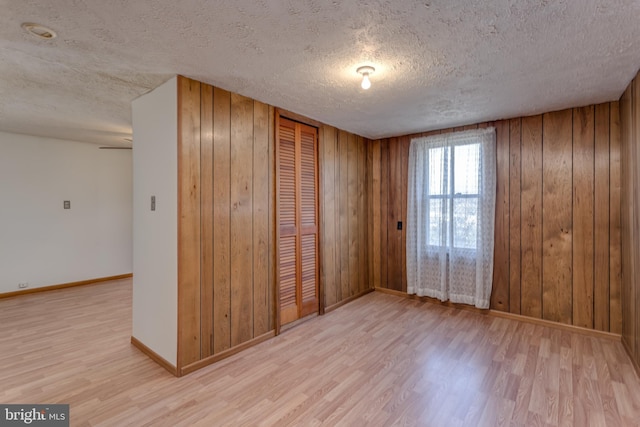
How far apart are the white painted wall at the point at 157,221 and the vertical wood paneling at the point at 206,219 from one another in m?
0.20

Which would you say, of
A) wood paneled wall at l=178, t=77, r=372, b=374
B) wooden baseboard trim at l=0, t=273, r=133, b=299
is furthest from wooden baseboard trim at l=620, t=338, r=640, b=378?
wooden baseboard trim at l=0, t=273, r=133, b=299

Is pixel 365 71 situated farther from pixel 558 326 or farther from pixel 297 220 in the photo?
pixel 558 326

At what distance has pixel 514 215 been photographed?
3594 mm

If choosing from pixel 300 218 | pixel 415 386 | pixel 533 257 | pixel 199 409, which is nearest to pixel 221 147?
pixel 300 218

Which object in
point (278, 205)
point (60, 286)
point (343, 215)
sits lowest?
point (60, 286)

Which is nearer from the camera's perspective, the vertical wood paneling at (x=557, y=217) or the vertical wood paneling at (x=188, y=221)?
the vertical wood paneling at (x=188, y=221)

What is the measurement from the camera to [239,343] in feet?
9.30

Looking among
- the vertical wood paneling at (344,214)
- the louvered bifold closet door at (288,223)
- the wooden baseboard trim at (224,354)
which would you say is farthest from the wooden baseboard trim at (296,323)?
the vertical wood paneling at (344,214)

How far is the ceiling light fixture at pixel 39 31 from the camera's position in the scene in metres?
1.70

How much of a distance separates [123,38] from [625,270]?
4.45 meters

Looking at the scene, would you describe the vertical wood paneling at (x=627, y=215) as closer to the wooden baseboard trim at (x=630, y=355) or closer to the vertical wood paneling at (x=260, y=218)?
the wooden baseboard trim at (x=630, y=355)

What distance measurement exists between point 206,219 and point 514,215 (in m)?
3.41

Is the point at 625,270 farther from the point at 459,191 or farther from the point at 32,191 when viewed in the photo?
the point at 32,191

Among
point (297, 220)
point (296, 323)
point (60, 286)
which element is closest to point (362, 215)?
point (297, 220)
